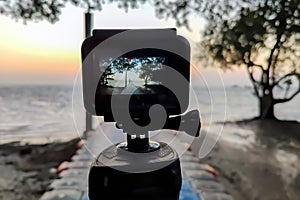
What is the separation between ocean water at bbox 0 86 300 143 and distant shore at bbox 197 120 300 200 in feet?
0.21

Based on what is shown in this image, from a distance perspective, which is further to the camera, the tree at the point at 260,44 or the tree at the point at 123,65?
the tree at the point at 260,44

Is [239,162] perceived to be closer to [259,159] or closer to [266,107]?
[259,159]

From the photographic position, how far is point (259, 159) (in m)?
1.43

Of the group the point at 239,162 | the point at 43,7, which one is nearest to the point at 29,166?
the point at 43,7

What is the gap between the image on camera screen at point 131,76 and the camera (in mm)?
591

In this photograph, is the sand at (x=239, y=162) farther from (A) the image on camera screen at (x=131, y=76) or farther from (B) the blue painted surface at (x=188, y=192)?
(A) the image on camera screen at (x=131, y=76)

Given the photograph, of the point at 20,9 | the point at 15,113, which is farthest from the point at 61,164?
the point at 20,9

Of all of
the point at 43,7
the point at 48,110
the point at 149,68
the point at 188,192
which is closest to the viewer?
the point at 149,68

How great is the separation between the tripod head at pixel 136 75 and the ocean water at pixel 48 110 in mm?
Answer: 648

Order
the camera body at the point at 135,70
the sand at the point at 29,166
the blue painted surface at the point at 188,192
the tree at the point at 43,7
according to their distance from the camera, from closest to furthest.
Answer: the camera body at the point at 135,70 < the blue painted surface at the point at 188,192 < the tree at the point at 43,7 < the sand at the point at 29,166

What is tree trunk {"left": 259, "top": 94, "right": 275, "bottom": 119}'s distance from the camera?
1375 mm

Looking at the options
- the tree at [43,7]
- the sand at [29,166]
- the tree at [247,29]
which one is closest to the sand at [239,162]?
the sand at [29,166]

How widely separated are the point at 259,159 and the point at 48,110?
919 mm

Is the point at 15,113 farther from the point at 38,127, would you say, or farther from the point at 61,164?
the point at 61,164
